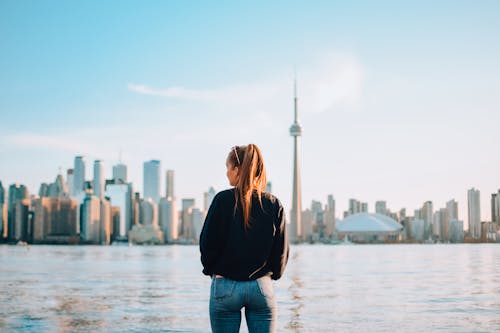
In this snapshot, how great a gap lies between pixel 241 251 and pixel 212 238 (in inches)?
9.2

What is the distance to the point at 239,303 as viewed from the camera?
4.93 meters

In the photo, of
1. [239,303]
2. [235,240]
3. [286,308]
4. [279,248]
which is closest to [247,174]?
[235,240]

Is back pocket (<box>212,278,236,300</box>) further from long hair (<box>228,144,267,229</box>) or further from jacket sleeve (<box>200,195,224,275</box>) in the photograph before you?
long hair (<box>228,144,267,229</box>)

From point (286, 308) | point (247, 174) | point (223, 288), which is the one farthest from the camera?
point (286, 308)

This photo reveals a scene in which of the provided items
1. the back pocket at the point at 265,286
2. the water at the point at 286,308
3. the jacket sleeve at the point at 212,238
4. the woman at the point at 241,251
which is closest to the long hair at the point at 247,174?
the woman at the point at 241,251

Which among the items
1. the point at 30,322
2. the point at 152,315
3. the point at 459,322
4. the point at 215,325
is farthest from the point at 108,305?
the point at 215,325

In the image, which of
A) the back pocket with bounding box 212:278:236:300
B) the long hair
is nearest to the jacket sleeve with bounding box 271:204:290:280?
the long hair

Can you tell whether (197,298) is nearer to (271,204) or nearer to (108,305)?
(108,305)

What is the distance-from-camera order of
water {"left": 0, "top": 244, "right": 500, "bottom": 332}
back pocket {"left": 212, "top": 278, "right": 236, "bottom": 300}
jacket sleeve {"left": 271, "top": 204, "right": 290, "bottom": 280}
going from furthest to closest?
water {"left": 0, "top": 244, "right": 500, "bottom": 332}
jacket sleeve {"left": 271, "top": 204, "right": 290, "bottom": 280}
back pocket {"left": 212, "top": 278, "right": 236, "bottom": 300}

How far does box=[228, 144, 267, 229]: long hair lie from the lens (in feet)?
16.4

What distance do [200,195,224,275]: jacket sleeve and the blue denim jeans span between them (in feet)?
0.48

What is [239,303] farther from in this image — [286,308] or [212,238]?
[286,308]

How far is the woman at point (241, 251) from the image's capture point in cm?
494

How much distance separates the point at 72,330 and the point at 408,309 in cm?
1052
